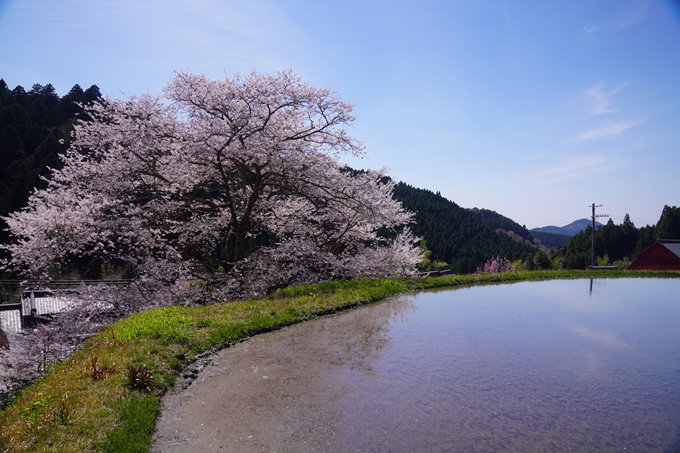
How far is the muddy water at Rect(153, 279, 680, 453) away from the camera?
374cm

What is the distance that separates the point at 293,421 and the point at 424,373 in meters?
1.97

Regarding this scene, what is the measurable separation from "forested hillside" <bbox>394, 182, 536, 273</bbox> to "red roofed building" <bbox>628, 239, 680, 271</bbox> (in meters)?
9.19

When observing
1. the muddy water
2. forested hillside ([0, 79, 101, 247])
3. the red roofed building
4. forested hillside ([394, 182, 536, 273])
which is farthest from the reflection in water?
forested hillside ([394, 182, 536, 273])

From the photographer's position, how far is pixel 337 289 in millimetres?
11516

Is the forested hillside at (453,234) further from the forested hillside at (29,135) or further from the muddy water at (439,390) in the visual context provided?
the muddy water at (439,390)

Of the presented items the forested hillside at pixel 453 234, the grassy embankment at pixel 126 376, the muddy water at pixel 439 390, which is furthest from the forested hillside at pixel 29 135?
the forested hillside at pixel 453 234

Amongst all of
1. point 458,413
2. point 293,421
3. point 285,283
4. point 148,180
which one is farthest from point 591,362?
point 148,180

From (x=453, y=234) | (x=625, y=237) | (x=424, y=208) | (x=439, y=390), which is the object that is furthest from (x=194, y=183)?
(x=625, y=237)

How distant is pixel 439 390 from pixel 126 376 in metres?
3.44

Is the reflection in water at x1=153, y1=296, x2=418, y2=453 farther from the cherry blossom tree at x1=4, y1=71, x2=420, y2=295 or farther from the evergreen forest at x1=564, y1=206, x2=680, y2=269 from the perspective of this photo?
the evergreen forest at x1=564, y1=206, x2=680, y2=269

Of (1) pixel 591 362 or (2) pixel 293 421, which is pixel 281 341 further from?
(1) pixel 591 362

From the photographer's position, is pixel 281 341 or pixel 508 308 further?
pixel 508 308

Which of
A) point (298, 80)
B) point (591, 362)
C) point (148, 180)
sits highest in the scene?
point (298, 80)

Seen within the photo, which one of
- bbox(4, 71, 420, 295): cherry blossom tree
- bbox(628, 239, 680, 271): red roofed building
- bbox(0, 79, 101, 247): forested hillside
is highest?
Result: bbox(0, 79, 101, 247): forested hillside
